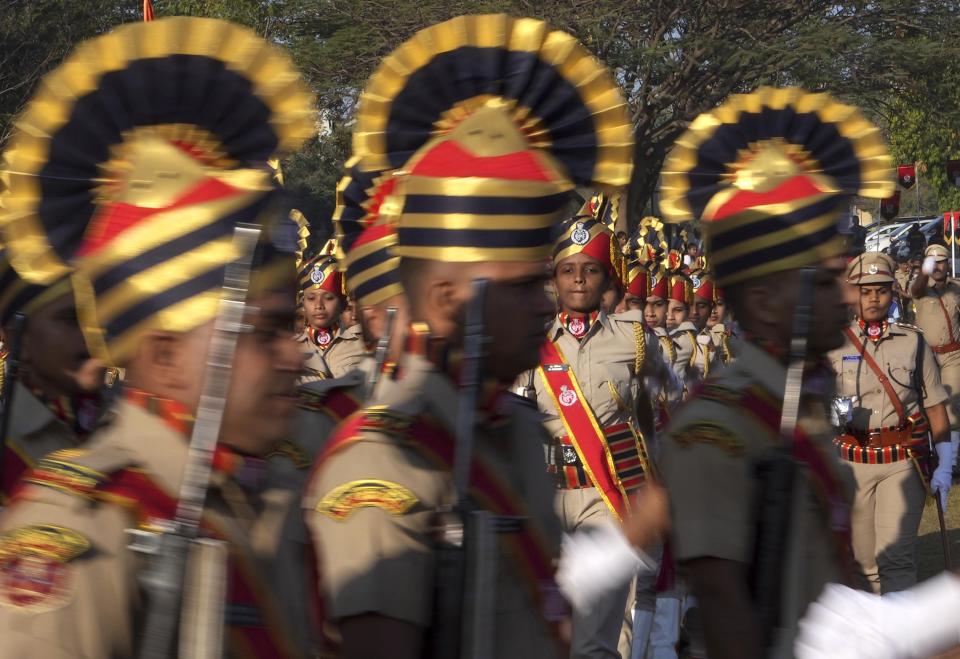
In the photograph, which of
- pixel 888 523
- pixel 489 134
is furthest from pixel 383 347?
pixel 888 523

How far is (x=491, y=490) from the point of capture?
319cm

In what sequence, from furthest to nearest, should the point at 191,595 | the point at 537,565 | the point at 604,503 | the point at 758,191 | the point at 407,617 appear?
1. the point at 604,503
2. the point at 758,191
3. the point at 537,565
4. the point at 407,617
5. the point at 191,595

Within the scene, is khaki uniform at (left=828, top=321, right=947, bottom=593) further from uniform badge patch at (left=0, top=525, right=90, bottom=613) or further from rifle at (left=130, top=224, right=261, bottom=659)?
uniform badge patch at (left=0, top=525, right=90, bottom=613)

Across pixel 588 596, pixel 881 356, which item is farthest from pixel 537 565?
pixel 881 356

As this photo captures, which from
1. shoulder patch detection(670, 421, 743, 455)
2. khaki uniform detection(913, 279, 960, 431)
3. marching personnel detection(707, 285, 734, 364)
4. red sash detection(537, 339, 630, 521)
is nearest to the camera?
shoulder patch detection(670, 421, 743, 455)

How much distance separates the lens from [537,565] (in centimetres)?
320

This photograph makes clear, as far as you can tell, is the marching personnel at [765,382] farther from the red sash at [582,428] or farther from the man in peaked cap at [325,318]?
the man in peaked cap at [325,318]

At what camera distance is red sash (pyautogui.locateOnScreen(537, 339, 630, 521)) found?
8.59 metres

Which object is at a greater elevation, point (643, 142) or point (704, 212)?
point (643, 142)

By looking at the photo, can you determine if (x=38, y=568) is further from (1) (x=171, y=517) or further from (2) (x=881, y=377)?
(2) (x=881, y=377)

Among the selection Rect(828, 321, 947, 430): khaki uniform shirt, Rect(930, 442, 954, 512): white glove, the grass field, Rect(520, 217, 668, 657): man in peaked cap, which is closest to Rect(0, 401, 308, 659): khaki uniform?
Rect(520, 217, 668, 657): man in peaked cap

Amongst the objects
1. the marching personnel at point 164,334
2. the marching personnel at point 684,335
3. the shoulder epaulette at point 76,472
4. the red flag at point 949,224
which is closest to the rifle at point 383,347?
the marching personnel at point 164,334

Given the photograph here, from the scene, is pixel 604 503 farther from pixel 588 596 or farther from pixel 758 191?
pixel 588 596

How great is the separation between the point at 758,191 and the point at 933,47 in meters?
24.1
